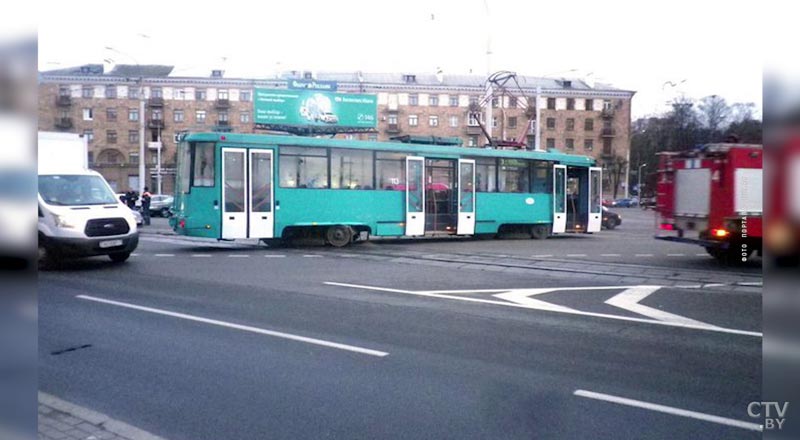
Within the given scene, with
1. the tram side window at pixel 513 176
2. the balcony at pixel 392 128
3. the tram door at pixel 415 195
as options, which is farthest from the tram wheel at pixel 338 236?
the balcony at pixel 392 128

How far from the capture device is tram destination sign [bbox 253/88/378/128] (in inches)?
1661

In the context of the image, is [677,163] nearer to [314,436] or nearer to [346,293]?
[346,293]

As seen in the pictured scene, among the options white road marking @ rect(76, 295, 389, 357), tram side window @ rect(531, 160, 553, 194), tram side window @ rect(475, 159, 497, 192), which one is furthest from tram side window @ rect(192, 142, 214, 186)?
tram side window @ rect(531, 160, 553, 194)

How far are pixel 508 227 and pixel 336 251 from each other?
8360mm

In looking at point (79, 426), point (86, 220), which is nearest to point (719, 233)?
point (86, 220)

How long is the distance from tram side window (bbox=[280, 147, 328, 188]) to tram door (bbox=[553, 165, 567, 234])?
374 inches

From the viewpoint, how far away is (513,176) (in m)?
24.7

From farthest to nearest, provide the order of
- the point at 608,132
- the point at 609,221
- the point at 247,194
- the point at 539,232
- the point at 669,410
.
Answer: the point at 608,132, the point at 609,221, the point at 539,232, the point at 247,194, the point at 669,410

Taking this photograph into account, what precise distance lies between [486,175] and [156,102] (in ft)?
129

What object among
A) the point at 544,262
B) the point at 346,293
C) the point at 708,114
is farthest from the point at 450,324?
the point at 544,262

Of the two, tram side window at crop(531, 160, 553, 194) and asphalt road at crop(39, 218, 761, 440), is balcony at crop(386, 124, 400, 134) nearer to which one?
tram side window at crop(531, 160, 553, 194)

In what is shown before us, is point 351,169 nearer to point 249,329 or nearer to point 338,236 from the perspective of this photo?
point 338,236

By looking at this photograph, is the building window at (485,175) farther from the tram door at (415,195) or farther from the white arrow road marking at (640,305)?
the white arrow road marking at (640,305)

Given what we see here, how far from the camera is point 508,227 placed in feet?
83.7
